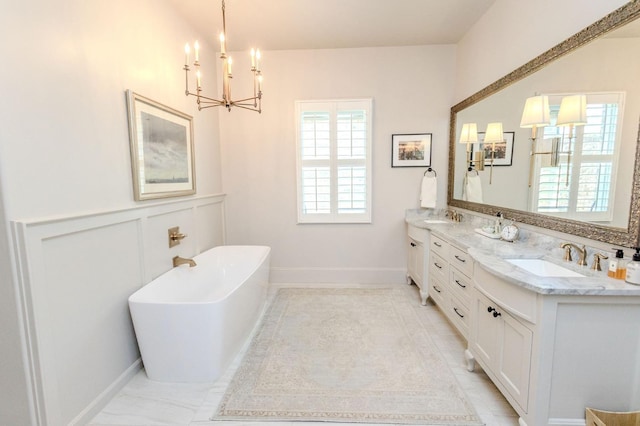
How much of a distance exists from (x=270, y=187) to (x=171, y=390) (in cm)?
243

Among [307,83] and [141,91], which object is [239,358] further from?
[307,83]

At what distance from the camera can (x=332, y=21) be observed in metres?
2.88

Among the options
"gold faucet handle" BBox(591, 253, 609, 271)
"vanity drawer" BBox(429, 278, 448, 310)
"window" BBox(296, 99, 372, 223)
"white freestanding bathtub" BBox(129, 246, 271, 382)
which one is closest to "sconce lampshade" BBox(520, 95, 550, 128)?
"gold faucet handle" BBox(591, 253, 609, 271)

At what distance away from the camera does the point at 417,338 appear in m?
2.48

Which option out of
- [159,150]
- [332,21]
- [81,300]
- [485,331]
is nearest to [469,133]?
[332,21]

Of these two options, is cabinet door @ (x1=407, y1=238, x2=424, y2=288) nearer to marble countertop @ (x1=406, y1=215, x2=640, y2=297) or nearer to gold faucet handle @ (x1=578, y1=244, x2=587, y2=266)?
marble countertop @ (x1=406, y1=215, x2=640, y2=297)

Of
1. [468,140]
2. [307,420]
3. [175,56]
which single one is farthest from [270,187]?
[307,420]

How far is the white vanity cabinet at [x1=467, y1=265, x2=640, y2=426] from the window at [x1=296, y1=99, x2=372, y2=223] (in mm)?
2368

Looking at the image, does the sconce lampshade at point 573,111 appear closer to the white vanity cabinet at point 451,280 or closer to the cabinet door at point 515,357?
the white vanity cabinet at point 451,280

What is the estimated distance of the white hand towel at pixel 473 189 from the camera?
9.52 ft

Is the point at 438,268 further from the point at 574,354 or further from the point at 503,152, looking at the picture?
the point at 574,354

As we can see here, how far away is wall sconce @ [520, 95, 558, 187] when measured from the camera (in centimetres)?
190

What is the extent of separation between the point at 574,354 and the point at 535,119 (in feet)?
5.05

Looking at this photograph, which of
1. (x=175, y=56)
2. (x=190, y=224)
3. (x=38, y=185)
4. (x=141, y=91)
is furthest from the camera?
(x=190, y=224)
